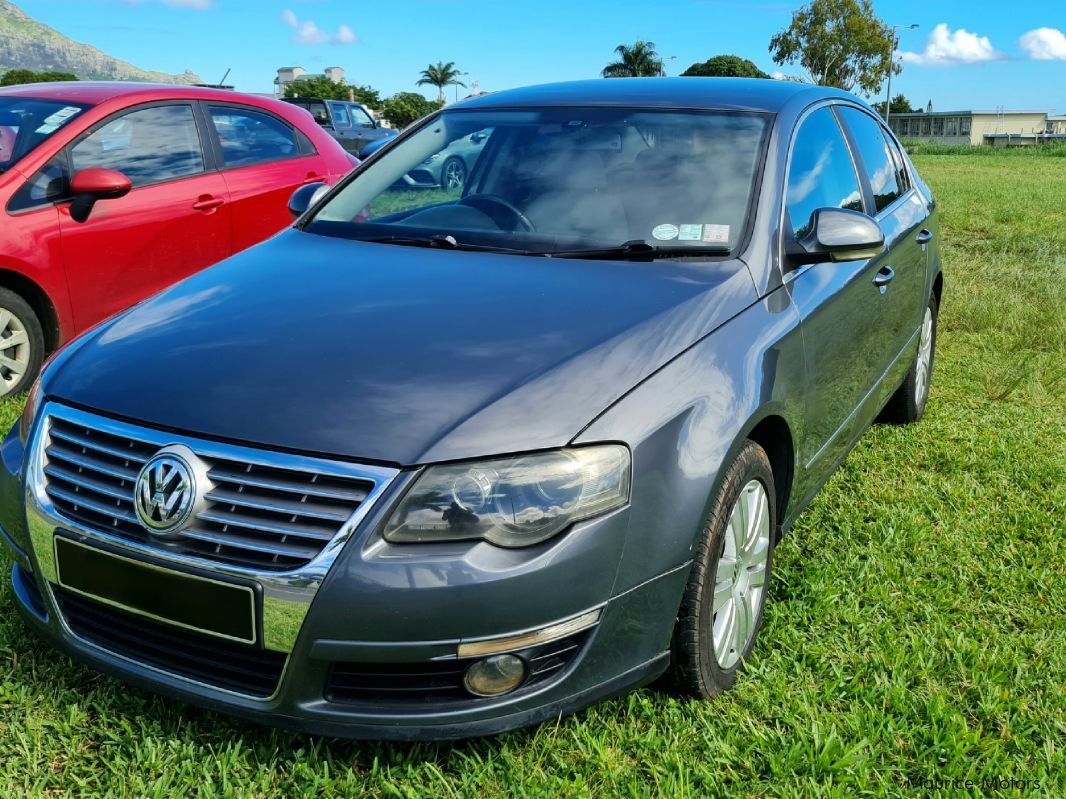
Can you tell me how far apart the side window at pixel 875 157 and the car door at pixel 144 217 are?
3458mm

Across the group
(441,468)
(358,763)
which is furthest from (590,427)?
(358,763)

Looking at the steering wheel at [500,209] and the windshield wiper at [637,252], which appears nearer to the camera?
the windshield wiper at [637,252]

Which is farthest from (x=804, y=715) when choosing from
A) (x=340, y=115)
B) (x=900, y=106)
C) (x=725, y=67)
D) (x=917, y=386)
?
(x=900, y=106)

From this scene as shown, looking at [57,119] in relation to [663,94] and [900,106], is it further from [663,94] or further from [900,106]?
[900,106]

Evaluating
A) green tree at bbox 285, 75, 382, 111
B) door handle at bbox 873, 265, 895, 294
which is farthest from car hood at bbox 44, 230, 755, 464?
green tree at bbox 285, 75, 382, 111

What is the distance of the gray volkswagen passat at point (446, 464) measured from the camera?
2.00 metres

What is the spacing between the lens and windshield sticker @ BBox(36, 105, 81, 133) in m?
5.23

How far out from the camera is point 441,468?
2.02 m

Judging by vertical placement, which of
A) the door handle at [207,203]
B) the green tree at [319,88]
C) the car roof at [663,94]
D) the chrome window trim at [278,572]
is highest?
the green tree at [319,88]

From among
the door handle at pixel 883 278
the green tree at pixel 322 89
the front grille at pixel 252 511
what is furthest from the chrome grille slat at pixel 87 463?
the green tree at pixel 322 89

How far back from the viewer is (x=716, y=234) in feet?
9.66

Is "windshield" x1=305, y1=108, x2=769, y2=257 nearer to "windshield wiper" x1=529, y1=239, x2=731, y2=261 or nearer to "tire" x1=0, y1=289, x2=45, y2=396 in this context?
"windshield wiper" x1=529, y1=239, x2=731, y2=261

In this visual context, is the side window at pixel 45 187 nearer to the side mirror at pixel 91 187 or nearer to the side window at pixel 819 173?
the side mirror at pixel 91 187

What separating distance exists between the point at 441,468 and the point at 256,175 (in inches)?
180
